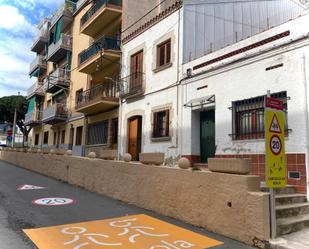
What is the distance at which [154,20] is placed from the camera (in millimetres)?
15422

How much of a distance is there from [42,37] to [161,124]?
2384 cm

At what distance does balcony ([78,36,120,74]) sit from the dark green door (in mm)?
7731

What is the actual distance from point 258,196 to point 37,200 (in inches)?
272

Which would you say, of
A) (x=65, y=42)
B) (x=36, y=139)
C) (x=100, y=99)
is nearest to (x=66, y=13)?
(x=65, y=42)

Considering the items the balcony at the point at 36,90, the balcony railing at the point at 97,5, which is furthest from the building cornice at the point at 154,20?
the balcony at the point at 36,90

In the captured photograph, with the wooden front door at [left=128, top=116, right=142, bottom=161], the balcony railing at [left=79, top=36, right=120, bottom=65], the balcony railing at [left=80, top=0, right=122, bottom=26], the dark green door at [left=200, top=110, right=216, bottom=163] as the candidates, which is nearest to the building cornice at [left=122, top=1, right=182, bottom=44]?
the balcony railing at [left=79, top=36, right=120, bottom=65]

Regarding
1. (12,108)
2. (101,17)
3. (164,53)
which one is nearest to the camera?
(164,53)

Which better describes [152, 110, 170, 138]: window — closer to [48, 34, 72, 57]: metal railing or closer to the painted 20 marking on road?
the painted 20 marking on road

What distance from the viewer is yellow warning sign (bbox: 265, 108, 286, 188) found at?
636 centimetres

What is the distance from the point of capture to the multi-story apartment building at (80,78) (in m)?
19.0

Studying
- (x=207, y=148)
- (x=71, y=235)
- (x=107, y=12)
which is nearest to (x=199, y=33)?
(x=207, y=148)

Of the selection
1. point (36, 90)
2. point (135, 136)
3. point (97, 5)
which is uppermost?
point (97, 5)

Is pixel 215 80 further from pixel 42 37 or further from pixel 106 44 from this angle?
Result: pixel 42 37

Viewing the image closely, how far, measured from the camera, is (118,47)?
1862 cm
